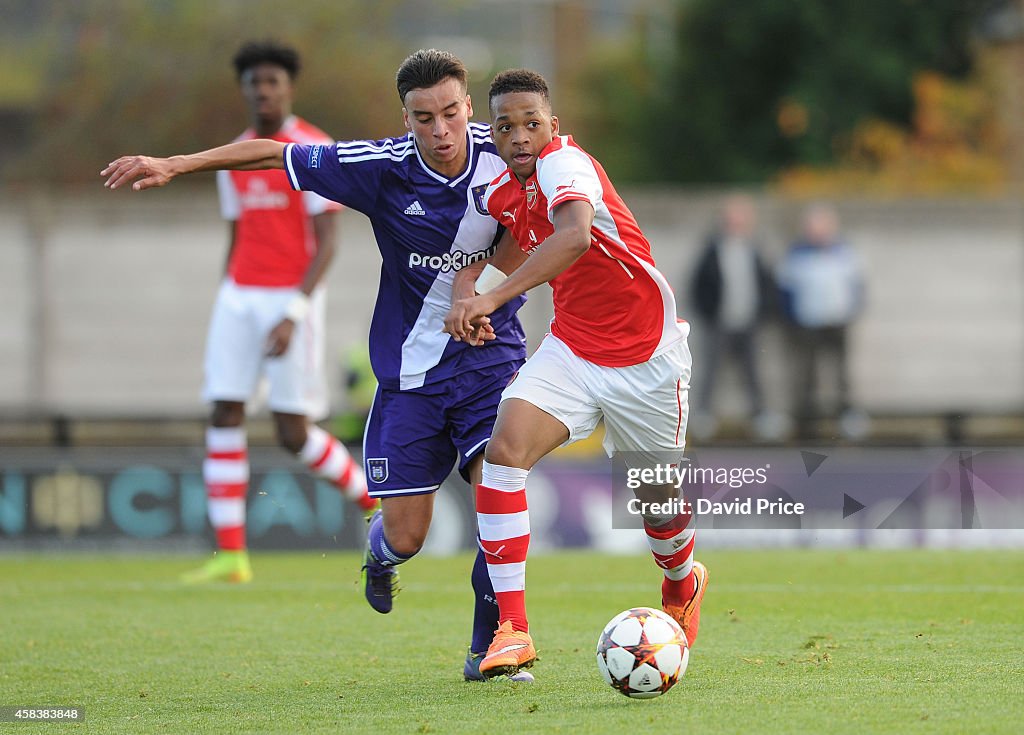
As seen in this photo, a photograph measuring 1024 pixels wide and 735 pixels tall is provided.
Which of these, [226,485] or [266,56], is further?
[226,485]

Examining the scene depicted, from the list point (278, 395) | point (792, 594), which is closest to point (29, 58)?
point (278, 395)

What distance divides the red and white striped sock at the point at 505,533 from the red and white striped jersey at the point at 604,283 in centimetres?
56

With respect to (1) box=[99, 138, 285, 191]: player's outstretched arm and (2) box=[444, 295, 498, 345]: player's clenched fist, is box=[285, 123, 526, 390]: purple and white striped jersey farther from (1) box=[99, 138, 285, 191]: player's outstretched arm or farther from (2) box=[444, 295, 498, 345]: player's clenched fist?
(2) box=[444, 295, 498, 345]: player's clenched fist

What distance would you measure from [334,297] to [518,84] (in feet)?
32.0

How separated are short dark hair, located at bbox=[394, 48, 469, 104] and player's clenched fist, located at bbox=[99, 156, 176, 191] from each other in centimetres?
93

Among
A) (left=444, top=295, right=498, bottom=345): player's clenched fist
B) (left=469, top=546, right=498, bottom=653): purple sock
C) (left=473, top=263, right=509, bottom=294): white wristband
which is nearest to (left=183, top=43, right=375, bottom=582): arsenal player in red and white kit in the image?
(left=473, top=263, right=509, bottom=294): white wristband

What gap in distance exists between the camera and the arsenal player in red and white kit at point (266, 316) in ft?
29.8

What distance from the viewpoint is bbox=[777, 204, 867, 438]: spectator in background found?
14.2 m

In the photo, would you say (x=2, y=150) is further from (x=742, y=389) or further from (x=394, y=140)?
(x=394, y=140)

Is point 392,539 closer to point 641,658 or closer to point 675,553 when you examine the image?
point 675,553

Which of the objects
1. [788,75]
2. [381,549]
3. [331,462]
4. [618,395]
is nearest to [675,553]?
[618,395]

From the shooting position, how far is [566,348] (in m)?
5.80

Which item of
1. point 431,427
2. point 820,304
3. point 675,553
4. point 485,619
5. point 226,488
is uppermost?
point 820,304

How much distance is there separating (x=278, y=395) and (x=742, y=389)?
7.13m
